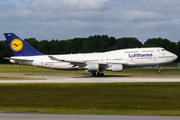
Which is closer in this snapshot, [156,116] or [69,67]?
[156,116]

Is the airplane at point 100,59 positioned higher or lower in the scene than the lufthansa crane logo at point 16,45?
lower

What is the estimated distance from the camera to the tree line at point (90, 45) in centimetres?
13812

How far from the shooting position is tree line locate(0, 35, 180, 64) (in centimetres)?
13812

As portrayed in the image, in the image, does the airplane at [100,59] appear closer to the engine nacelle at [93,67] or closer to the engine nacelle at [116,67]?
the engine nacelle at [116,67]

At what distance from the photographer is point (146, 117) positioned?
13.2 meters

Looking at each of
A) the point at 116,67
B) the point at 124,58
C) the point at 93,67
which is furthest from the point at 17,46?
the point at 124,58

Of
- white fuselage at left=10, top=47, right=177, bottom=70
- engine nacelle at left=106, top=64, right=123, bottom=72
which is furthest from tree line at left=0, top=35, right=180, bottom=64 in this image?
engine nacelle at left=106, top=64, right=123, bottom=72

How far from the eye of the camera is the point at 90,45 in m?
174

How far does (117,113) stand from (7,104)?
8.28m

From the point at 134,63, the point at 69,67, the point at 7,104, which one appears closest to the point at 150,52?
the point at 134,63

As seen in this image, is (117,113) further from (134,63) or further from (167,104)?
(134,63)

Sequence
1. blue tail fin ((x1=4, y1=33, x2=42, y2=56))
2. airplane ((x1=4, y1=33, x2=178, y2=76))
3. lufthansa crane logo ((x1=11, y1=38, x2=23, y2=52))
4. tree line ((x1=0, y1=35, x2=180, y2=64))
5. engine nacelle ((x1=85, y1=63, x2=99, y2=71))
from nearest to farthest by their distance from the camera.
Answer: engine nacelle ((x1=85, y1=63, x2=99, y2=71)) → airplane ((x1=4, y1=33, x2=178, y2=76)) → blue tail fin ((x1=4, y1=33, x2=42, y2=56)) → lufthansa crane logo ((x1=11, y1=38, x2=23, y2=52)) → tree line ((x1=0, y1=35, x2=180, y2=64))

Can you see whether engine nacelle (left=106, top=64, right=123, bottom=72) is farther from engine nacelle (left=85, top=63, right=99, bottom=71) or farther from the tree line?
the tree line

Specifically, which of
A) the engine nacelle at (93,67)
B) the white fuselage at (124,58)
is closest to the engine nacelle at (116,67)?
the white fuselage at (124,58)
